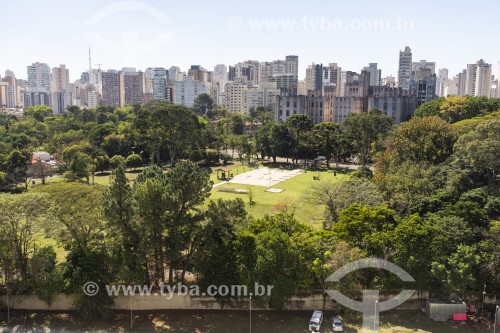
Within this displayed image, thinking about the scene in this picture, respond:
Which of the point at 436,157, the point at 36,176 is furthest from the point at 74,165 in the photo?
the point at 436,157

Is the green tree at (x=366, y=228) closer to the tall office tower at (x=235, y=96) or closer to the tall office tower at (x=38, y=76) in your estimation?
the tall office tower at (x=235, y=96)

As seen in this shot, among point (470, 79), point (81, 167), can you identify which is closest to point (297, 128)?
point (81, 167)

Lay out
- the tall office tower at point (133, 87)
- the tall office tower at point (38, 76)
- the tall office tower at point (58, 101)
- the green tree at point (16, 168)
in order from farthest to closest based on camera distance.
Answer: the tall office tower at point (38, 76)
the tall office tower at point (133, 87)
the tall office tower at point (58, 101)
the green tree at point (16, 168)

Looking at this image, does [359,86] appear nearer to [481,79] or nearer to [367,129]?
[367,129]

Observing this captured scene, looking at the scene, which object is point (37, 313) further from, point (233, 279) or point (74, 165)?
point (74, 165)

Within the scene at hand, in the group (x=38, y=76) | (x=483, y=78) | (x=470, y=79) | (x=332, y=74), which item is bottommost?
(x=483, y=78)

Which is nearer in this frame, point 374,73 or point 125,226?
point 125,226

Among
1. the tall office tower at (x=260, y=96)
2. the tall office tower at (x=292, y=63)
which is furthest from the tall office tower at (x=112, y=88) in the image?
the tall office tower at (x=292, y=63)
